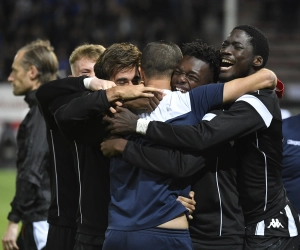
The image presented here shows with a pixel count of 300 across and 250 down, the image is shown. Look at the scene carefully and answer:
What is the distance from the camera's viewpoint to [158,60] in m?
4.18

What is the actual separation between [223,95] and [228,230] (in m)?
0.79

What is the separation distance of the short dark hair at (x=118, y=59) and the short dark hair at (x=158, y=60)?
0.57 ft

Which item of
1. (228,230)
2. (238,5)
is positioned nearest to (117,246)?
(228,230)

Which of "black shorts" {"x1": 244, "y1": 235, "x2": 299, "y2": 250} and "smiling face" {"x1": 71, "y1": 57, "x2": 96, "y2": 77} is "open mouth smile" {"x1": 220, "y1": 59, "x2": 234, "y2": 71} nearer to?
"black shorts" {"x1": 244, "y1": 235, "x2": 299, "y2": 250}

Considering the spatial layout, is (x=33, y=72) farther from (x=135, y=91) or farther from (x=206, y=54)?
(x=135, y=91)

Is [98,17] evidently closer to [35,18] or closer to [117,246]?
[35,18]

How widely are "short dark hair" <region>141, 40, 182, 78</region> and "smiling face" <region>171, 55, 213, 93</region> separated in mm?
80

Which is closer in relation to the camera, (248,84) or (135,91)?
(135,91)

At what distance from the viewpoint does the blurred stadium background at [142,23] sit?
65.8ft

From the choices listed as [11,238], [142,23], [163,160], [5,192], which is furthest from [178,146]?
[142,23]

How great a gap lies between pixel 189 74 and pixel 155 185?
727mm

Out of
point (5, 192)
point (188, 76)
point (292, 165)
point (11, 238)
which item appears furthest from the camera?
point (5, 192)

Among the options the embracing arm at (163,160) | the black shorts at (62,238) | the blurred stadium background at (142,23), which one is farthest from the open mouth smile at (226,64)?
the blurred stadium background at (142,23)

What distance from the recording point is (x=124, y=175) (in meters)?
4.12
